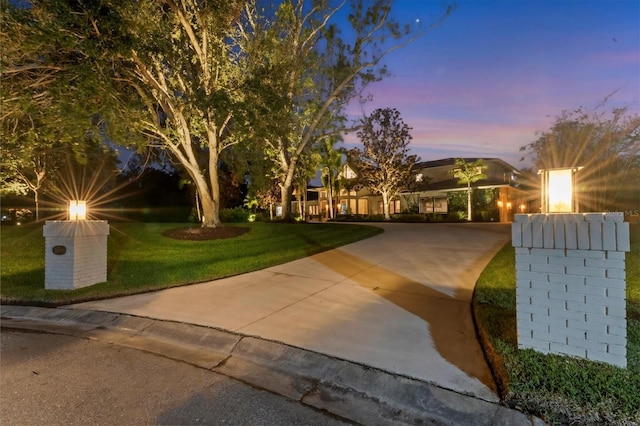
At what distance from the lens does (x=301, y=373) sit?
3.61m

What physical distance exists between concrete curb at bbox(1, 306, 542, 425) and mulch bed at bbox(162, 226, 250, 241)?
698 centimetres

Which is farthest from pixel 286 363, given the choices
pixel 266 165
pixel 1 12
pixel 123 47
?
pixel 266 165

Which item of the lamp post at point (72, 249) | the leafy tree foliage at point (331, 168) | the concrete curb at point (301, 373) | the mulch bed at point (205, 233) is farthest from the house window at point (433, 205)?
the concrete curb at point (301, 373)

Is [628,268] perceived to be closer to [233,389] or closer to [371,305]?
[371,305]

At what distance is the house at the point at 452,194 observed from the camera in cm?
2712

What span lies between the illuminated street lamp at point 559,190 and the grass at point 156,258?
6.10 metres

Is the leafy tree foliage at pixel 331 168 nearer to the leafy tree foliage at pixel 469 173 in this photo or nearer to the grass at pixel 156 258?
the leafy tree foliage at pixel 469 173

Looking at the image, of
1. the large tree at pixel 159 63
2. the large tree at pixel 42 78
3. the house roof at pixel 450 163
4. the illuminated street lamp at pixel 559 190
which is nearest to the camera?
the illuminated street lamp at pixel 559 190

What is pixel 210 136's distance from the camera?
42.1 feet

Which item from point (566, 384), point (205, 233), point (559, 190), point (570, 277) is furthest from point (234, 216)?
point (566, 384)

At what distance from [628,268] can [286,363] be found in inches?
291

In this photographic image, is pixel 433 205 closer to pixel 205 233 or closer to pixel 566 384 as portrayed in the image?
pixel 205 233

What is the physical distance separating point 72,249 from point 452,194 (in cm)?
2737

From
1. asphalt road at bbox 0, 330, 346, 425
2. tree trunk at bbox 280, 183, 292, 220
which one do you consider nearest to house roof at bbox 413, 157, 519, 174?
tree trunk at bbox 280, 183, 292, 220
